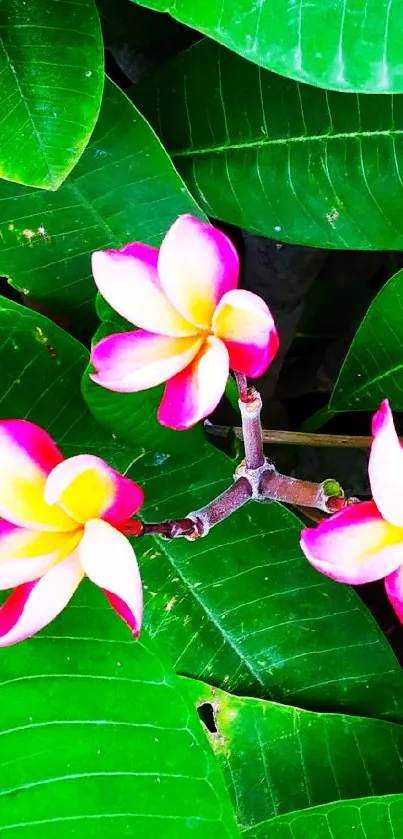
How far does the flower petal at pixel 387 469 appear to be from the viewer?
1.50 ft

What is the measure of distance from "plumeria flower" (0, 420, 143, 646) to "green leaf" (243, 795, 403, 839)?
1.21 ft

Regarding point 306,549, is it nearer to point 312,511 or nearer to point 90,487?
point 90,487

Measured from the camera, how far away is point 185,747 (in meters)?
0.70

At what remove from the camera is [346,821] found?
0.74 m

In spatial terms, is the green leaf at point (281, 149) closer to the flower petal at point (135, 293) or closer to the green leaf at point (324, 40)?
the green leaf at point (324, 40)

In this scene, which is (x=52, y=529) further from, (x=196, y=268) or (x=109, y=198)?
(x=109, y=198)

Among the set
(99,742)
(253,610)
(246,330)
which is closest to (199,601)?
(253,610)

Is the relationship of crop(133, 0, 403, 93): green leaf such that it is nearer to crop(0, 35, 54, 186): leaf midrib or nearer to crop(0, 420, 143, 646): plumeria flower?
crop(0, 35, 54, 186): leaf midrib

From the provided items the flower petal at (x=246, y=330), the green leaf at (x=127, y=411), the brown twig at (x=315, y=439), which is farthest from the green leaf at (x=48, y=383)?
the flower petal at (x=246, y=330)

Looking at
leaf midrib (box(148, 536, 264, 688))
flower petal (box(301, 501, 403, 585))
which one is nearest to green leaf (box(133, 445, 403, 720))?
leaf midrib (box(148, 536, 264, 688))

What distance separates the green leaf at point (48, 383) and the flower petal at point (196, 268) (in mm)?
283

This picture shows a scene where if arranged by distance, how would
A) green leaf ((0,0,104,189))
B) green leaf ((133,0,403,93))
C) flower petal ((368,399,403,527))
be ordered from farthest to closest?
green leaf ((0,0,104,189)), green leaf ((133,0,403,93)), flower petal ((368,399,403,527))

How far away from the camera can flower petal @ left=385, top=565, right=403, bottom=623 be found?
1.64ft

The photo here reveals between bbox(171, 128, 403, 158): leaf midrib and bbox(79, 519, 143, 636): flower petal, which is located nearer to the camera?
bbox(79, 519, 143, 636): flower petal
